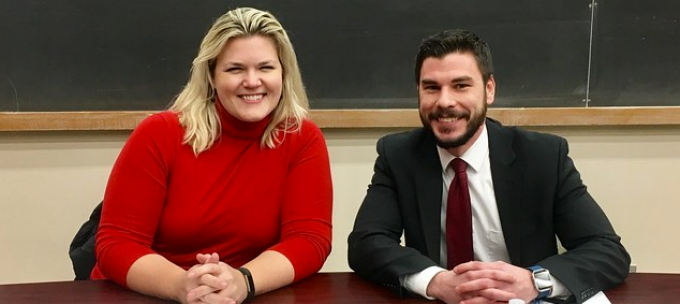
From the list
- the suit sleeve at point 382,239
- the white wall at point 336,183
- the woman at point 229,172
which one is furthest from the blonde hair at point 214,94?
the white wall at point 336,183

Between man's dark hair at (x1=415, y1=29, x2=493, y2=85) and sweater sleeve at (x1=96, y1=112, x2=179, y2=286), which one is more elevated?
man's dark hair at (x1=415, y1=29, x2=493, y2=85)

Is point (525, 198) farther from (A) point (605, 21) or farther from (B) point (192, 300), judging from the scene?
(A) point (605, 21)

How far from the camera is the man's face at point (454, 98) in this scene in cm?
158

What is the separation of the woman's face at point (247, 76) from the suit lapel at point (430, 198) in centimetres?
46

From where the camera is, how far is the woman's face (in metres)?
1.58

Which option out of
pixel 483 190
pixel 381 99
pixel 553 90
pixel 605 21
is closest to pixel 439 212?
pixel 483 190

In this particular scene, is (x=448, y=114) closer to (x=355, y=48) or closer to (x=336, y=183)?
(x=355, y=48)

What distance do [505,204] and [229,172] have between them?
74 centimetres

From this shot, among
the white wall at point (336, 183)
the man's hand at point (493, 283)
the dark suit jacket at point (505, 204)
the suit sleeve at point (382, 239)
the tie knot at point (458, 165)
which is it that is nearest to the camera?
the man's hand at point (493, 283)

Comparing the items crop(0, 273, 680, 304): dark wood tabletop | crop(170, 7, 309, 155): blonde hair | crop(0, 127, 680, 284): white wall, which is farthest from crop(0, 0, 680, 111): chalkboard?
crop(0, 273, 680, 304): dark wood tabletop

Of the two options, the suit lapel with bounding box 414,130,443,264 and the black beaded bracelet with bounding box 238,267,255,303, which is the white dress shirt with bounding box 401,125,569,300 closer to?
the suit lapel with bounding box 414,130,443,264

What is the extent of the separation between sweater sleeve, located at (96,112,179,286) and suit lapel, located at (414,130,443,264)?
0.67 meters

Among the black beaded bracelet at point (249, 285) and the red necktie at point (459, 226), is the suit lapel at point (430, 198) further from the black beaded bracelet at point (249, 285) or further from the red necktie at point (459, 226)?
the black beaded bracelet at point (249, 285)

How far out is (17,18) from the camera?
2250 millimetres
